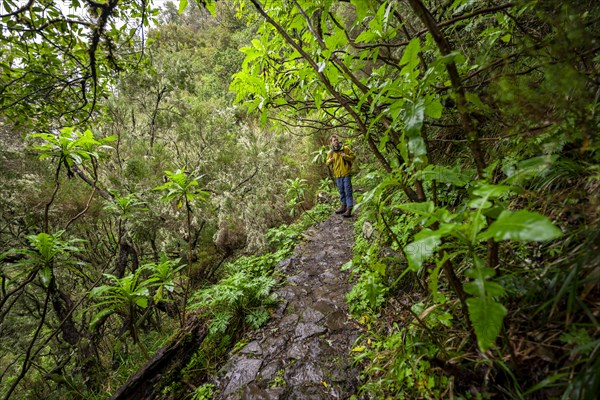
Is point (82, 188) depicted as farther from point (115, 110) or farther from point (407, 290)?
point (407, 290)

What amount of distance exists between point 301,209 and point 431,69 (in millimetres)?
8022

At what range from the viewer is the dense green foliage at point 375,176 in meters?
1.12

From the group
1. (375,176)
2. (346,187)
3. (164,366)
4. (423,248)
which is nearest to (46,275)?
(164,366)

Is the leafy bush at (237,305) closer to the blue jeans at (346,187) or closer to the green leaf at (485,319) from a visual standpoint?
the green leaf at (485,319)

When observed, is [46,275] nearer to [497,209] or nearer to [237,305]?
[237,305]

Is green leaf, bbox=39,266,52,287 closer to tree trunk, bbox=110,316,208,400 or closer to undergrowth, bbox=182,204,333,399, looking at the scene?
tree trunk, bbox=110,316,208,400

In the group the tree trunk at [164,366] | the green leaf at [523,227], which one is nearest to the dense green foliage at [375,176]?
the green leaf at [523,227]

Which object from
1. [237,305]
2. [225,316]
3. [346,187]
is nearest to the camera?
[225,316]

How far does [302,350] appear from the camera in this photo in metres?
2.78

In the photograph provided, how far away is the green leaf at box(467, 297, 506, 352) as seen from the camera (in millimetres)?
984

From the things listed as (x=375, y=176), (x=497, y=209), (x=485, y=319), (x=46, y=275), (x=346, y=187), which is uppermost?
(x=46, y=275)

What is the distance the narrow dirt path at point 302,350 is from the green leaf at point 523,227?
1950 millimetres

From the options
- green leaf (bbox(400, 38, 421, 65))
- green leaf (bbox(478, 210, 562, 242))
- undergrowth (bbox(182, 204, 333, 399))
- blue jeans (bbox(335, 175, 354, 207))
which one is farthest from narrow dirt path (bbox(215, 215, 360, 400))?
blue jeans (bbox(335, 175, 354, 207))

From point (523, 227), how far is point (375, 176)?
1.59 m
